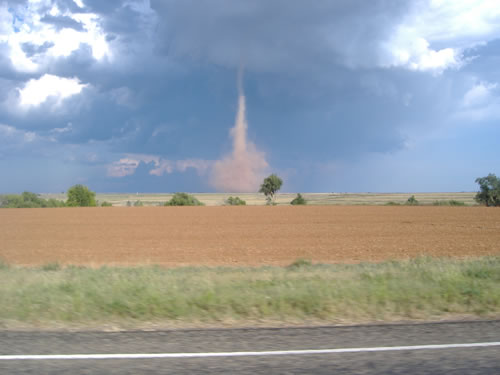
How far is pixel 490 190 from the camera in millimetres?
73938

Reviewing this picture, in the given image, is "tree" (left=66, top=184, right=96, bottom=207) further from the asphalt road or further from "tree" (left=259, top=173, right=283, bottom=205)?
the asphalt road

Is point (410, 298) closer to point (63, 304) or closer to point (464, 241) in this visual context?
point (63, 304)

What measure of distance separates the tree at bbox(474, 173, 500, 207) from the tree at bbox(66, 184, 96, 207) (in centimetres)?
7849

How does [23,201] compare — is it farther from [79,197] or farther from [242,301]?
[242,301]

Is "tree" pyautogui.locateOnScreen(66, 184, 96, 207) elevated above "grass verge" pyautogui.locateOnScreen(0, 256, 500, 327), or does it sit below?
above

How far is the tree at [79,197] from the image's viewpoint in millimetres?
81438

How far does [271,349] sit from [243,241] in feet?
85.5

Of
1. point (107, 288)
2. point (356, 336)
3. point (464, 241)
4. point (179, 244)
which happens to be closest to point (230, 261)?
point (179, 244)

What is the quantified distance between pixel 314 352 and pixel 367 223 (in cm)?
4014

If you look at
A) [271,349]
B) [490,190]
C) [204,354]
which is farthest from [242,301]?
[490,190]

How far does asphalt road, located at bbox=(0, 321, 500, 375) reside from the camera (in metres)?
4.75

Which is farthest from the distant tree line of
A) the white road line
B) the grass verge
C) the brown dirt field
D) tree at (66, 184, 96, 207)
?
the white road line

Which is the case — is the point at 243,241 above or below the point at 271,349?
below

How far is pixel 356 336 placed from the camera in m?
6.05
